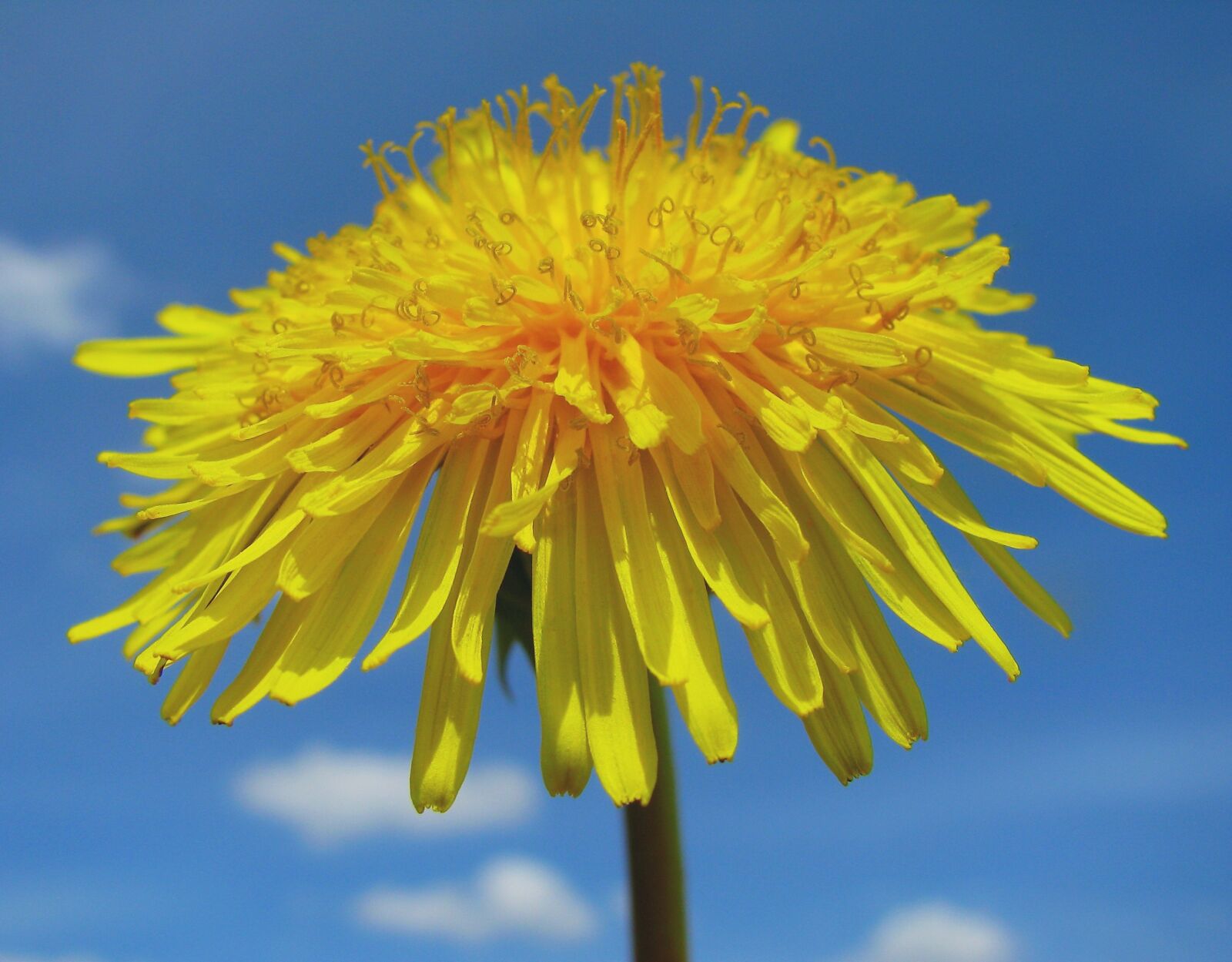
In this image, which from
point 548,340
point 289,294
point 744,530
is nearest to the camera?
point 744,530

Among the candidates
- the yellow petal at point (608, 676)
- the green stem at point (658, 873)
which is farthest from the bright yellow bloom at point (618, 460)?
the green stem at point (658, 873)

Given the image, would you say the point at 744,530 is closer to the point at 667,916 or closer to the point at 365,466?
the point at 365,466

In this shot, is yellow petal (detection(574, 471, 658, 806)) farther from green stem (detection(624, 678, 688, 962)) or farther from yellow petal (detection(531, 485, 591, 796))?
green stem (detection(624, 678, 688, 962))

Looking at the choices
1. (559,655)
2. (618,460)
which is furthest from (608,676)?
(618,460)

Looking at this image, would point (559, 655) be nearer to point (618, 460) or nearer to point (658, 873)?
point (618, 460)

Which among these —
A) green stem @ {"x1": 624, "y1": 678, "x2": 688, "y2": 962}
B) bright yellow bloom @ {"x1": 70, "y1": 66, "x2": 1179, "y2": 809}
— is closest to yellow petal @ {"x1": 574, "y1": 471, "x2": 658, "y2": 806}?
bright yellow bloom @ {"x1": 70, "y1": 66, "x2": 1179, "y2": 809}

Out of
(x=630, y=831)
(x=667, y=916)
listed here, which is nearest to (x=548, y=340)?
(x=630, y=831)
